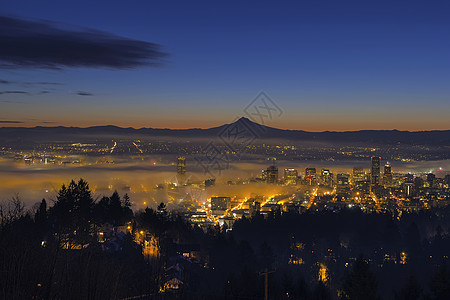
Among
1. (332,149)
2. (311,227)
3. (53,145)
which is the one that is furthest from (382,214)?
(332,149)

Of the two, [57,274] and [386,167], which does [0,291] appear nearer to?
[57,274]

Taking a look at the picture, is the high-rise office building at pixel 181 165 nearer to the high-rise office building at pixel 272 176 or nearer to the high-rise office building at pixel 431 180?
the high-rise office building at pixel 272 176

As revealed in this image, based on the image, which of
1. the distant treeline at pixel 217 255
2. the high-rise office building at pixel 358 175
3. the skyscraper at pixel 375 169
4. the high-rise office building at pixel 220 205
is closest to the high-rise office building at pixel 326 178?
the high-rise office building at pixel 358 175

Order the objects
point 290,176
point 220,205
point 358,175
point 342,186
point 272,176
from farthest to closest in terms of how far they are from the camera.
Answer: point 358,175 < point 290,176 < point 272,176 < point 342,186 < point 220,205

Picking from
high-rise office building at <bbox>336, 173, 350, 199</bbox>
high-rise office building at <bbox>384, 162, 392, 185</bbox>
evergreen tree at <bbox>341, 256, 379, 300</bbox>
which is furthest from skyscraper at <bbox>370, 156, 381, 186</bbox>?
evergreen tree at <bbox>341, 256, 379, 300</bbox>

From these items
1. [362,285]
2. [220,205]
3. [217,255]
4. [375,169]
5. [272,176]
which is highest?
[375,169]

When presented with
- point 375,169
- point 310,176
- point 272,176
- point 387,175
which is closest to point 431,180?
point 387,175

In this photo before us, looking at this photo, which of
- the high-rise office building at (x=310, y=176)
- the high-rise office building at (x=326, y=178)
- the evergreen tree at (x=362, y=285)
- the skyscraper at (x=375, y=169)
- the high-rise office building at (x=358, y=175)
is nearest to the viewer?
the evergreen tree at (x=362, y=285)

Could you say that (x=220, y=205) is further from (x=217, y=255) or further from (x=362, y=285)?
(x=362, y=285)
